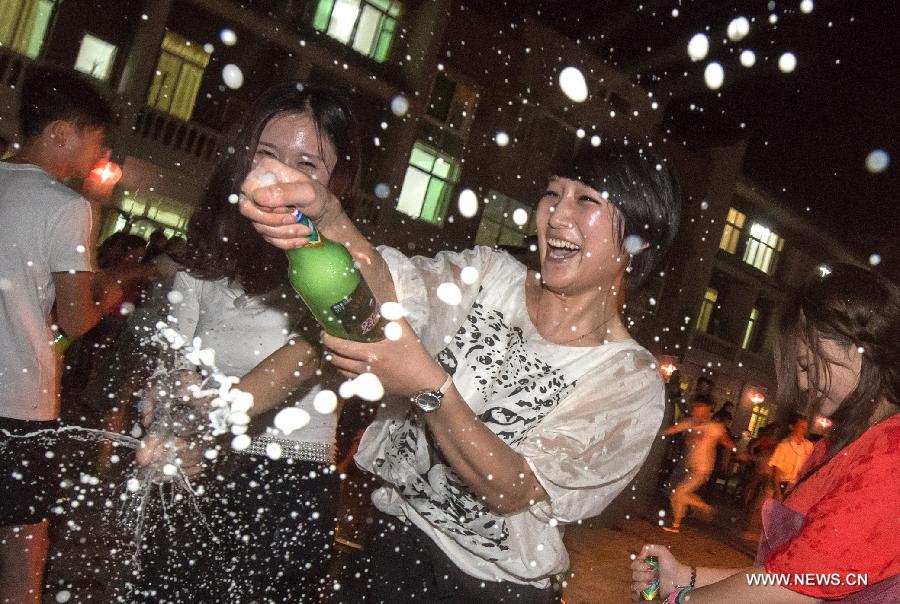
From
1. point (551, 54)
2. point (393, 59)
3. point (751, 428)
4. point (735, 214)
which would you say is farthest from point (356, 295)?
point (751, 428)

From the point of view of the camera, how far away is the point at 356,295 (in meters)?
1.47

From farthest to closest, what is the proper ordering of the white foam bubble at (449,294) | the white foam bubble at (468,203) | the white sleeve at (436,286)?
the white foam bubble at (468,203) < the white foam bubble at (449,294) < the white sleeve at (436,286)

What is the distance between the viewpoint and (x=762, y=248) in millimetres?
32031

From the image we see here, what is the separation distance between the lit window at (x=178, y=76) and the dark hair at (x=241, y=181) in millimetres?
16116

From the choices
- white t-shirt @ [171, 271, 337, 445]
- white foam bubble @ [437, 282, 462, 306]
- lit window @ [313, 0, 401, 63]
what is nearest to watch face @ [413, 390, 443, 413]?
white foam bubble @ [437, 282, 462, 306]

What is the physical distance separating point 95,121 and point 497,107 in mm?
19833

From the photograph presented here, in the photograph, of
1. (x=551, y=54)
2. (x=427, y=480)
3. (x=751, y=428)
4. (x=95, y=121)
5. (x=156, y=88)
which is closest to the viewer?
(x=427, y=480)

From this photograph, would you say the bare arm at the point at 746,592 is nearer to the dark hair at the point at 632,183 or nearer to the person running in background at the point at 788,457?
the dark hair at the point at 632,183

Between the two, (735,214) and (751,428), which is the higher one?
(735,214)

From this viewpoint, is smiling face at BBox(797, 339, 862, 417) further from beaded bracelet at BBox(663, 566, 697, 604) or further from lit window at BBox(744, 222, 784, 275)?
lit window at BBox(744, 222, 784, 275)

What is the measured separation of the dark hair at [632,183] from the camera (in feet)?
7.06

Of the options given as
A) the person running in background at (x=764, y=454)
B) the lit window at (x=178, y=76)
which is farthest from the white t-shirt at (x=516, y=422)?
the lit window at (x=178, y=76)

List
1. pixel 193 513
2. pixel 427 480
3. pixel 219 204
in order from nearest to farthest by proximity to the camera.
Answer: pixel 427 480, pixel 193 513, pixel 219 204

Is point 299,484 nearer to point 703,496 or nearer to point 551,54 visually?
point 703,496
